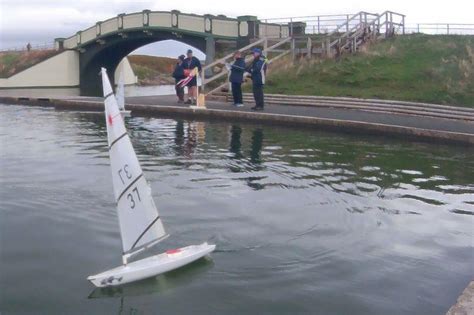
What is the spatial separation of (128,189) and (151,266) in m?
1.06

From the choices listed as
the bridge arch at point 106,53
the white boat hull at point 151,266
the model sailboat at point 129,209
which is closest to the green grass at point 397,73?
the bridge arch at point 106,53

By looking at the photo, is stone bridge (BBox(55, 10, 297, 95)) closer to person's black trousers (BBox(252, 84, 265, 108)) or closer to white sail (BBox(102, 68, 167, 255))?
person's black trousers (BBox(252, 84, 265, 108))

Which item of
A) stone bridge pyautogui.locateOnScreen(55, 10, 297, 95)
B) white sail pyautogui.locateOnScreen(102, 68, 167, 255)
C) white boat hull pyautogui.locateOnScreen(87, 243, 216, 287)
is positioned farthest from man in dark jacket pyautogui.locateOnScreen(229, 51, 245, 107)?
white sail pyautogui.locateOnScreen(102, 68, 167, 255)

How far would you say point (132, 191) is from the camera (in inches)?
325

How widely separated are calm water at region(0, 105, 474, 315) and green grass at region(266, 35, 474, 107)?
774cm

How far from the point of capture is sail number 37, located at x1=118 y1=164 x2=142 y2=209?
320 inches

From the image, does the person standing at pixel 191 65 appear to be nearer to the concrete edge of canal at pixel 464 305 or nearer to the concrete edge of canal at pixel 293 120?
the concrete edge of canal at pixel 293 120

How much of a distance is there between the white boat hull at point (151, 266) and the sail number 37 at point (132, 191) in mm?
818

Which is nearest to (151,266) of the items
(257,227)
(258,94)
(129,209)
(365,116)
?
(129,209)

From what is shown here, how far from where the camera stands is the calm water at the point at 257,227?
815 centimetres

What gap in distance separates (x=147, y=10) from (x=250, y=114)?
2588 centimetres

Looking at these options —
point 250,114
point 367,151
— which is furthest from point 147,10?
point 367,151

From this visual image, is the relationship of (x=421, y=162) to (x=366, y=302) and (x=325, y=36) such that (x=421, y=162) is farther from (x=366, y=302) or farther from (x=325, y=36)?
(x=325, y=36)

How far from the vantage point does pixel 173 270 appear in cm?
882
